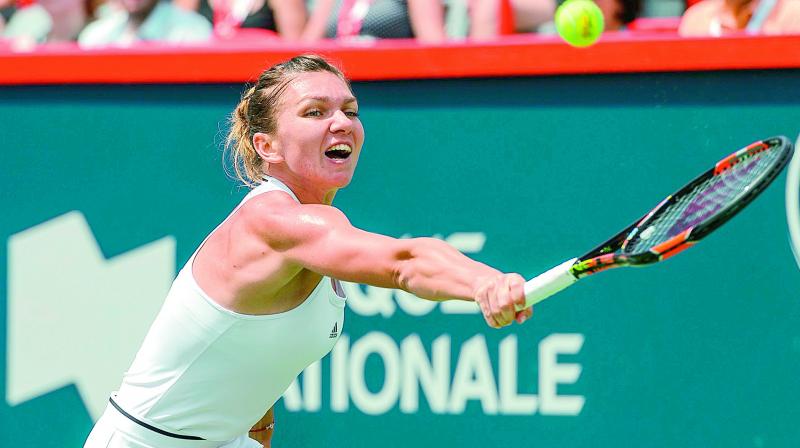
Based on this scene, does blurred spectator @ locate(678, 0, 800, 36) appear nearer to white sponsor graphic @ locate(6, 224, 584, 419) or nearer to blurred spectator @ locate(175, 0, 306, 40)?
white sponsor graphic @ locate(6, 224, 584, 419)

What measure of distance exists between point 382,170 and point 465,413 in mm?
899

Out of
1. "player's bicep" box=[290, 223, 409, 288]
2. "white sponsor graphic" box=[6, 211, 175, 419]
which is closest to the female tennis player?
"player's bicep" box=[290, 223, 409, 288]

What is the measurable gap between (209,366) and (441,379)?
1370 mm

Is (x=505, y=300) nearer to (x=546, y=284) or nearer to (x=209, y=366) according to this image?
(x=546, y=284)

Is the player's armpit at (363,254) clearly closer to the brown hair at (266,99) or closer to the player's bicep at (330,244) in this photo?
the player's bicep at (330,244)

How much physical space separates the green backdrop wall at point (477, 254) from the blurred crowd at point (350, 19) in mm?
450

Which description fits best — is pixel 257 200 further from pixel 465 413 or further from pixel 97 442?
pixel 465 413

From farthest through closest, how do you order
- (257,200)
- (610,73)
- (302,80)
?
1. (610,73)
2. (302,80)
3. (257,200)

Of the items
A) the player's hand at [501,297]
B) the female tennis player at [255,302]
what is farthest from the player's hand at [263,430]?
the player's hand at [501,297]

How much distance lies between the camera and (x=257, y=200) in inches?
116

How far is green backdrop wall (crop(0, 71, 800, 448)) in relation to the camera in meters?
4.10

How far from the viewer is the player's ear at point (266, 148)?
3.22 metres

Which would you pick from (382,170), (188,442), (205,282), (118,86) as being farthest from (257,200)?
(118,86)

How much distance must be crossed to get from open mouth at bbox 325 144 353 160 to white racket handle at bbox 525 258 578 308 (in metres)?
0.89
